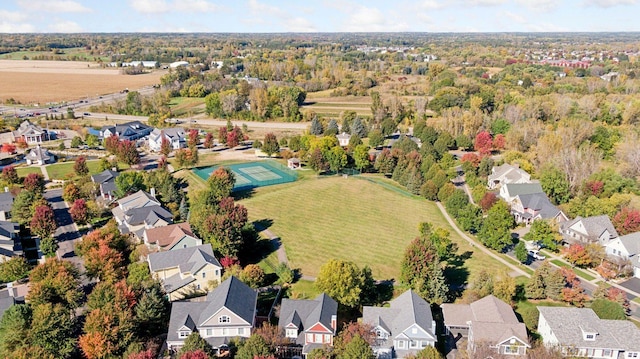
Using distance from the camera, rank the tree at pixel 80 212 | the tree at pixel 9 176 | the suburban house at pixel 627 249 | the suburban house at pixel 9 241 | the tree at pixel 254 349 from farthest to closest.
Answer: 1. the tree at pixel 9 176
2. the tree at pixel 80 212
3. the suburban house at pixel 627 249
4. the suburban house at pixel 9 241
5. the tree at pixel 254 349

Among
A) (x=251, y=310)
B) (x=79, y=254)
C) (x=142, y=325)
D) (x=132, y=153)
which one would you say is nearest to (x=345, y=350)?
(x=251, y=310)

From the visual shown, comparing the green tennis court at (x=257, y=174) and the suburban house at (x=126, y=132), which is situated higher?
the suburban house at (x=126, y=132)

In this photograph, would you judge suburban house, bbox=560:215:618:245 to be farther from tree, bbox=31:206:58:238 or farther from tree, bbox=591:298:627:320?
tree, bbox=31:206:58:238

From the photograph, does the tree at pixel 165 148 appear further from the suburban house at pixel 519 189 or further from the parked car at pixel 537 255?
the parked car at pixel 537 255

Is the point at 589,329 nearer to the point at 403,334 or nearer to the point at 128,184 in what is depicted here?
the point at 403,334

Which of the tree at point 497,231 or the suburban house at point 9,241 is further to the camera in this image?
the tree at point 497,231

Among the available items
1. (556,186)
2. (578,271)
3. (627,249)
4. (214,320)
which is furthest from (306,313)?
(556,186)

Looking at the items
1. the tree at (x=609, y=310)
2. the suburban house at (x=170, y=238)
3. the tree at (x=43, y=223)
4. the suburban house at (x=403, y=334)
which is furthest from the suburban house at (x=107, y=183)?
the tree at (x=609, y=310)

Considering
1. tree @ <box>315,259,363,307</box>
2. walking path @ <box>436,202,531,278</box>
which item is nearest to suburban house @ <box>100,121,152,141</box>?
walking path @ <box>436,202,531,278</box>
